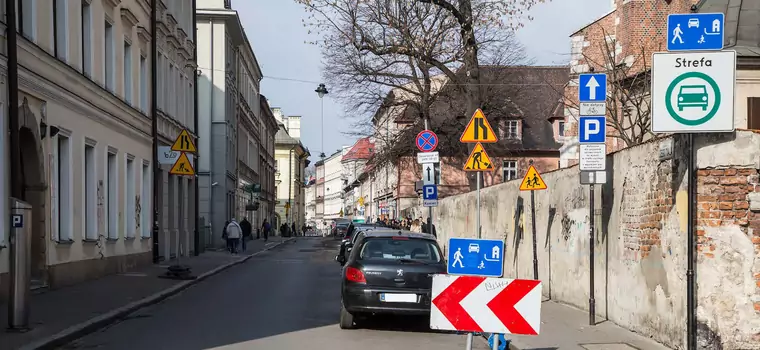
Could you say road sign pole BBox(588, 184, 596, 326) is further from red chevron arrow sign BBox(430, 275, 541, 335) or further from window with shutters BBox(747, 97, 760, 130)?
window with shutters BBox(747, 97, 760, 130)

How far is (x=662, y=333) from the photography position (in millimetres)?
10984

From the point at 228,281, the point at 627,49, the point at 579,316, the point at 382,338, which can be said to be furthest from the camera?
the point at 627,49

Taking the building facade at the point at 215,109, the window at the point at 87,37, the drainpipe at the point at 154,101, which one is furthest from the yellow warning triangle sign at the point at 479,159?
the building facade at the point at 215,109

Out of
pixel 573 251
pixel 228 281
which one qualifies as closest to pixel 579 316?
pixel 573 251

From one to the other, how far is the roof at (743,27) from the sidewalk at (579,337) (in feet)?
51.7

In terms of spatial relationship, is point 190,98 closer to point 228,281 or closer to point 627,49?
point 228,281

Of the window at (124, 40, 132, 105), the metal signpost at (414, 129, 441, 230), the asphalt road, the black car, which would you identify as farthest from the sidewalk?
the window at (124, 40, 132, 105)

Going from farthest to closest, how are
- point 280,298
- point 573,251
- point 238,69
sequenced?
point 238,69 < point 280,298 < point 573,251

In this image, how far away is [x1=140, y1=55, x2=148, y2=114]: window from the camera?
27266 mm

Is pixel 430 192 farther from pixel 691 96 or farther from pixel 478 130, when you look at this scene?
pixel 691 96

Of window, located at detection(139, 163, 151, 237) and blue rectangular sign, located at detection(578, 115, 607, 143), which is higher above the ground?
blue rectangular sign, located at detection(578, 115, 607, 143)

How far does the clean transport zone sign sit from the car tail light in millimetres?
5413

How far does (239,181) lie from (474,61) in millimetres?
32335

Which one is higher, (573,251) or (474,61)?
(474,61)
